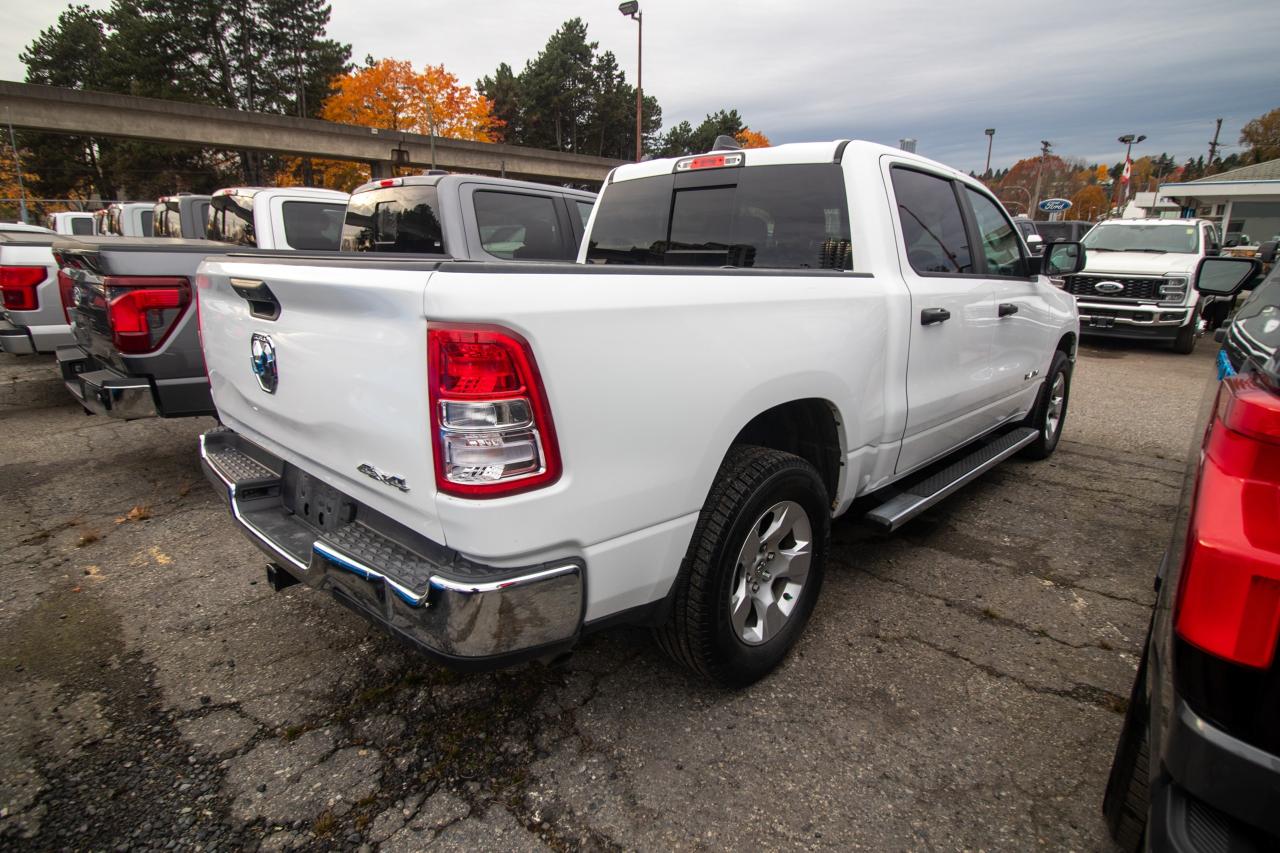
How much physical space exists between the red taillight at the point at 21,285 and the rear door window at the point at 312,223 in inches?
82.4

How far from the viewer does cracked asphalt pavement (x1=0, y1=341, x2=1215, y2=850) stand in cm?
190

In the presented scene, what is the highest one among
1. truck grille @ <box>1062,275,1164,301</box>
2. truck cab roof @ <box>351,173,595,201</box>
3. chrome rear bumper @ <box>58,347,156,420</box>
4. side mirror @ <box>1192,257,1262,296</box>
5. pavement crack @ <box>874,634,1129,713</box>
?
truck cab roof @ <box>351,173,595,201</box>

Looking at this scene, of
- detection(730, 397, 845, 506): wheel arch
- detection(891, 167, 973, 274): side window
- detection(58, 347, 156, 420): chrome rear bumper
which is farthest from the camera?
detection(58, 347, 156, 420): chrome rear bumper

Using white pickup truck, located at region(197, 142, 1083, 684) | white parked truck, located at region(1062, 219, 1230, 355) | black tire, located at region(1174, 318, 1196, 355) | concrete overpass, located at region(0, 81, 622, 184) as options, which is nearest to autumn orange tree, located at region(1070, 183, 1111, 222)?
concrete overpass, located at region(0, 81, 622, 184)

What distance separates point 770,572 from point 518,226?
3973 mm

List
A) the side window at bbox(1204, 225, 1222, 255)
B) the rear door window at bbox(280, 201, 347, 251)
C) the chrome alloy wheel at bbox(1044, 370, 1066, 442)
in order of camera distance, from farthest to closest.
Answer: the side window at bbox(1204, 225, 1222, 255)
the rear door window at bbox(280, 201, 347, 251)
the chrome alloy wheel at bbox(1044, 370, 1066, 442)

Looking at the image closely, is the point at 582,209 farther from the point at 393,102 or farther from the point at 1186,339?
the point at 393,102

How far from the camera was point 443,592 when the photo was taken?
1.60 m

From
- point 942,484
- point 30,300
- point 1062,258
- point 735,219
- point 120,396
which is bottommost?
point 942,484

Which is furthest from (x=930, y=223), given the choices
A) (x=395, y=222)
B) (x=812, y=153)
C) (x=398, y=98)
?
(x=398, y=98)

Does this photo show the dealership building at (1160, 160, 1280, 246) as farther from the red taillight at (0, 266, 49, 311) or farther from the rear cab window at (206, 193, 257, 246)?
the red taillight at (0, 266, 49, 311)

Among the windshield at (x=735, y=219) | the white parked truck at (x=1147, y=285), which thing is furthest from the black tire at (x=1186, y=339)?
the windshield at (x=735, y=219)

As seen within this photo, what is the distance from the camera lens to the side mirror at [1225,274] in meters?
2.85

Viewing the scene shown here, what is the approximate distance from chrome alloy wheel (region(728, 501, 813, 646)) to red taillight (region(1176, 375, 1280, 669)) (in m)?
1.25
